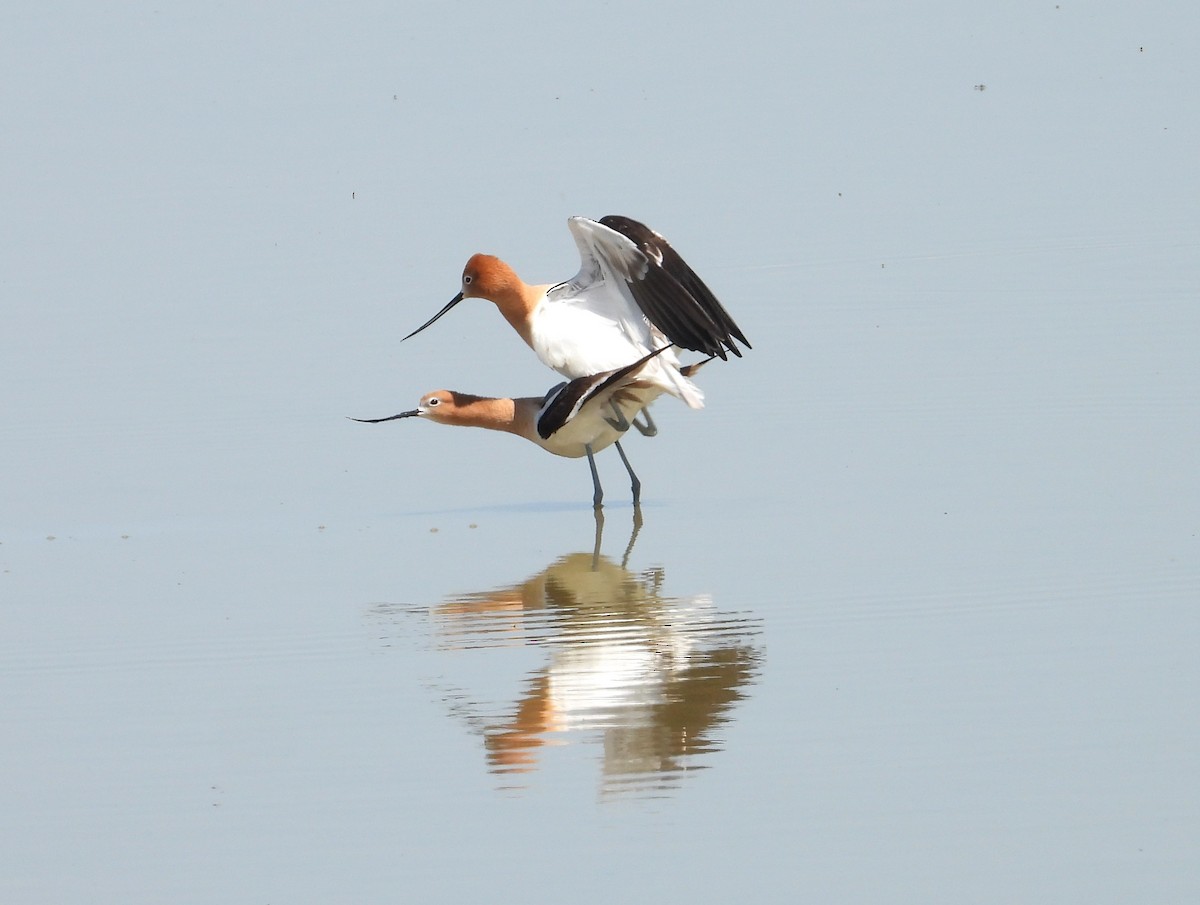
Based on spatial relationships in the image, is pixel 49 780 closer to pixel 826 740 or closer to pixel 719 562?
pixel 826 740

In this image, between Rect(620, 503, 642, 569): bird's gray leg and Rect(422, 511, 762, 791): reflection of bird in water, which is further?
Rect(620, 503, 642, 569): bird's gray leg

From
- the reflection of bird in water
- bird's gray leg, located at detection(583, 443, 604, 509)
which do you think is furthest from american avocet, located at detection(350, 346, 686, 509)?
the reflection of bird in water

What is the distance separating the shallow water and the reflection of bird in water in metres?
0.03

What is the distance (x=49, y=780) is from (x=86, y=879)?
848 mm

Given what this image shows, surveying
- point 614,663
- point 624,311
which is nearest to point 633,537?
point 624,311

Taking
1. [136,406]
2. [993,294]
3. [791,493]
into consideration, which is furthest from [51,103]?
[791,493]

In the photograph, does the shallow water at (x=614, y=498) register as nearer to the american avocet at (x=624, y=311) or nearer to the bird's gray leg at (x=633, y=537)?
the bird's gray leg at (x=633, y=537)

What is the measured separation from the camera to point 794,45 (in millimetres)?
20625

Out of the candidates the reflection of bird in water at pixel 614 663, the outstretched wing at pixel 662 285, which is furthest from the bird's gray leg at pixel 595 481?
the reflection of bird in water at pixel 614 663

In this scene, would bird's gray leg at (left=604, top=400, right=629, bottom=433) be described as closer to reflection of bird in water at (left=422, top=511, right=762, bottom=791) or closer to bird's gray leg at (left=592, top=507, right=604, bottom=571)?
bird's gray leg at (left=592, top=507, right=604, bottom=571)

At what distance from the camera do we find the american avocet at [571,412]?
34.4 feet

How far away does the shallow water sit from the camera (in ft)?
20.7

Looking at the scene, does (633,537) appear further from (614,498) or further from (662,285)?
(662,285)

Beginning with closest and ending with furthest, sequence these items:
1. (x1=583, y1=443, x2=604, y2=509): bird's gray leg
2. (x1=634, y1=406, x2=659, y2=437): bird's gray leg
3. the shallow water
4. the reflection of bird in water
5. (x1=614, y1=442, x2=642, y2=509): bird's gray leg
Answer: the shallow water → the reflection of bird in water → (x1=614, y1=442, x2=642, y2=509): bird's gray leg → (x1=583, y1=443, x2=604, y2=509): bird's gray leg → (x1=634, y1=406, x2=659, y2=437): bird's gray leg
